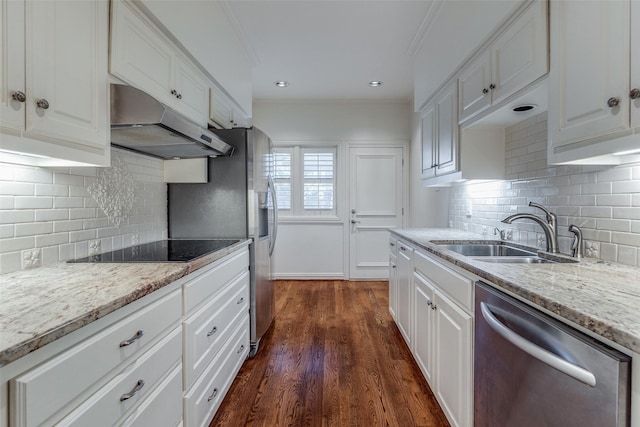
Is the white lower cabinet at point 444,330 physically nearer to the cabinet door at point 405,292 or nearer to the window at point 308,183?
the cabinet door at point 405,292

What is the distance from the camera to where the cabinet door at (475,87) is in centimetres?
179

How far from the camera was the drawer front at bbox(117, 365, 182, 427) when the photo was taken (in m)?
0.97

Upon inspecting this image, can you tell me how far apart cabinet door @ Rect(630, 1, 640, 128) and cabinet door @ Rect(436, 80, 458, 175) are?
4.12ft

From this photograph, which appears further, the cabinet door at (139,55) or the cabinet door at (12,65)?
the cabinet door at (139,55)

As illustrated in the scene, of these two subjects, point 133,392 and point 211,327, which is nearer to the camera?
point 133,392

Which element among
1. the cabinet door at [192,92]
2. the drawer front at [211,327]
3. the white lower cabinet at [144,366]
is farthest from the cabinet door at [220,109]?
the drawer front at [211,327]

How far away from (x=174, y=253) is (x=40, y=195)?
24.0 inches

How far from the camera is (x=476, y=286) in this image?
1236 millimetres

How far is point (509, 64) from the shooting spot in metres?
1.57

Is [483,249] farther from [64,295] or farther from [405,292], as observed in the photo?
[64,295]

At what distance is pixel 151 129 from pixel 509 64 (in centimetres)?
187

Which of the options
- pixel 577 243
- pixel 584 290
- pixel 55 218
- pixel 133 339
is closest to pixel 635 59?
pixel 584 290

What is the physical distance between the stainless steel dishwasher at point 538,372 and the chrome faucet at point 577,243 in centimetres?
66

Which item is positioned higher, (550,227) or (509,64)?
(509,64)
